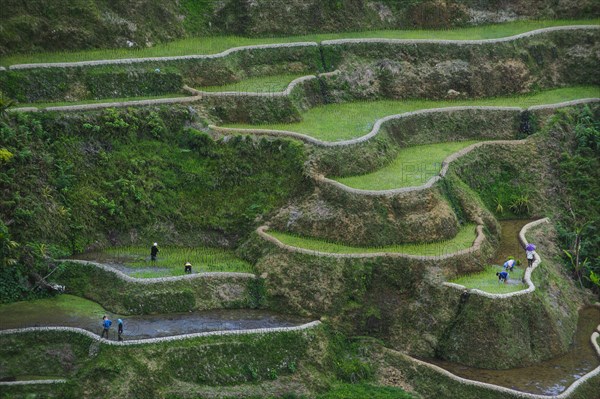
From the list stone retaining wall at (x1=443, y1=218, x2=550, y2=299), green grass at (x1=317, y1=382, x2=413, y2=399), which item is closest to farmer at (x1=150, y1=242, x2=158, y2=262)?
green grass at (x1=317, y1=382, x2=413, y2=399)

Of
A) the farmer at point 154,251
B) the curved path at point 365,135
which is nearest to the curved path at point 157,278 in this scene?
the farmer at point 154,251

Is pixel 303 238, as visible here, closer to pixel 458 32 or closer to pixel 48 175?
pixel 48 175

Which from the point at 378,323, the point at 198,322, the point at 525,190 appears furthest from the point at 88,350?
the point at 525,190

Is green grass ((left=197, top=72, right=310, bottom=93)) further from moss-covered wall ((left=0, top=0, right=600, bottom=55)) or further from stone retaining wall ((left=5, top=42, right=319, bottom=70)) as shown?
moss-covered wall ((left=0, top=0, right=600, bottom=55))

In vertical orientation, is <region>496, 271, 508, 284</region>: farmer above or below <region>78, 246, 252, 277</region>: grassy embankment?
below

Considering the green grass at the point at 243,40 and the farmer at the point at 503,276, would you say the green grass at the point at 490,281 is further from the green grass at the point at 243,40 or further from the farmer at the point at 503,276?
the green grass at the point at 243,40

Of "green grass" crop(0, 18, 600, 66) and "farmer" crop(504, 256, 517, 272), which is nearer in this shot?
"farmer" crop(504, 256, 517, 272)
